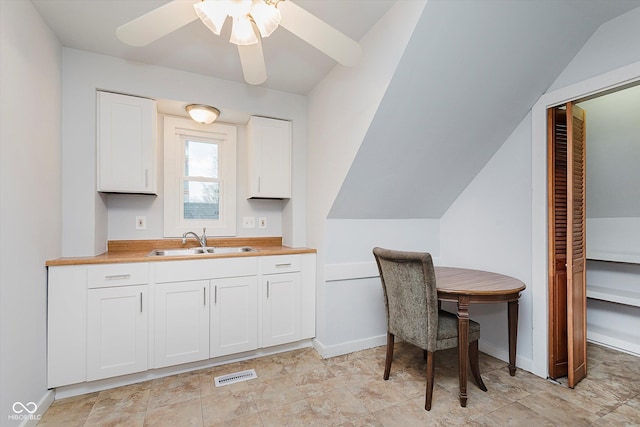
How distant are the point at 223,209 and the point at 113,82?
4.55 ft

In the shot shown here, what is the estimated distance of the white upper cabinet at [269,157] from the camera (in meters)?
2.79

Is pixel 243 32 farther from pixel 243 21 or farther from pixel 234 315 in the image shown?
pixel 234 315

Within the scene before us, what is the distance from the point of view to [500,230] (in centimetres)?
248

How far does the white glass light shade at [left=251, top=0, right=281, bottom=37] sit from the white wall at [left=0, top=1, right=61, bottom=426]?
126cm

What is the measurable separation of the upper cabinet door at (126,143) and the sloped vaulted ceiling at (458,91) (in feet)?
5.23

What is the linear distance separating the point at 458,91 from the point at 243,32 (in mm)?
1424

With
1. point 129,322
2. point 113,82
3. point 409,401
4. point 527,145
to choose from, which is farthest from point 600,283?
point 113,82

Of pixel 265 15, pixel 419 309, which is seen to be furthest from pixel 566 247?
pixel 265 15

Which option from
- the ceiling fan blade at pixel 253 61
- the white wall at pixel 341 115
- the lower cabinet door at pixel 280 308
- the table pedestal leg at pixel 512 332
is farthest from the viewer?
the lower cabinet door at pixel 280 308

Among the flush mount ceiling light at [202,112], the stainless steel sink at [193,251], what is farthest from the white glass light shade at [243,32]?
the stainless steel sink at [193,251]

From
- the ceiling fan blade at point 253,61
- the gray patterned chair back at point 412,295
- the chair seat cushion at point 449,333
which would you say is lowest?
the chair seat cushion at point 449,333

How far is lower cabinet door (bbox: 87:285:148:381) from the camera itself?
1.98 meters

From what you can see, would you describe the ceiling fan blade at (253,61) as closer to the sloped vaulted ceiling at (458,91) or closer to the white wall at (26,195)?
the sloped vaulted ceiling at (458,91)

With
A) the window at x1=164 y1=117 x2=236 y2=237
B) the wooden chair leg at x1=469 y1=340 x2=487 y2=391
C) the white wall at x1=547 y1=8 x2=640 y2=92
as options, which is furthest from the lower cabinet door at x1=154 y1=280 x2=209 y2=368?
the white wall at x1=547 y1=8 x2=640 y2=92
